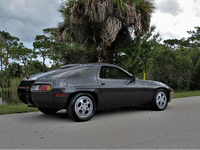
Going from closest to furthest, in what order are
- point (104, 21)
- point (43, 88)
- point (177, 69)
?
point (43, 88) < point (104, 21) < point (177, 69)

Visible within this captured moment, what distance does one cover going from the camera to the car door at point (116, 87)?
5930mm

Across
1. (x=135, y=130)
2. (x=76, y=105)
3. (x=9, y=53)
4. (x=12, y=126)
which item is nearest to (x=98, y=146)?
(x=135, y=130)

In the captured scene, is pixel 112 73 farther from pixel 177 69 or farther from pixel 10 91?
pixel 177 69

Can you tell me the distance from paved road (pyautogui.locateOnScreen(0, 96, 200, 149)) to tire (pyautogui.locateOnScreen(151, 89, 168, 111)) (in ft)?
2.87

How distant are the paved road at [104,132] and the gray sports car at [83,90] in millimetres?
410

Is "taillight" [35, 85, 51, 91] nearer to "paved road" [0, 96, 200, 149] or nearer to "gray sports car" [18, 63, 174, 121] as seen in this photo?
"gray sports car" [18, 63, 174, 121]

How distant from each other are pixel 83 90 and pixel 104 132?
1367 mm

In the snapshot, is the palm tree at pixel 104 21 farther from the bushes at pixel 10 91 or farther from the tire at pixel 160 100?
the tire at pixel 160 100

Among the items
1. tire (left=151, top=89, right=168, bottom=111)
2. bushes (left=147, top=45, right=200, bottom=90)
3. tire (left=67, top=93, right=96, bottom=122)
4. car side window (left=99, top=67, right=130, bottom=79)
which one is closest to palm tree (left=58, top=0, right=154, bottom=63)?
bushes (left=147, top=45, right=200, bottom=90)

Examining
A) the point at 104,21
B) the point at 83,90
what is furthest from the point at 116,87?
the point at 104,21

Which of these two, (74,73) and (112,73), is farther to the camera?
(112,73)

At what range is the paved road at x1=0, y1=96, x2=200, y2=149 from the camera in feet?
12.1

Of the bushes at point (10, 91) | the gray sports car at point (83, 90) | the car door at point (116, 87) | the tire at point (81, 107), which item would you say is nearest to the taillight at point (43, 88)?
the gray sports car at point (83, 90)

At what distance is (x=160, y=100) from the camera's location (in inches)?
279
